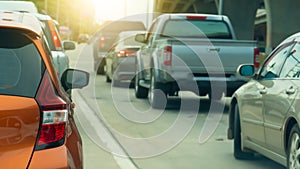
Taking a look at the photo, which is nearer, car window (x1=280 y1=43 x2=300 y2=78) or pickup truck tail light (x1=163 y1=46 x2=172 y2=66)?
car window (x1=280 y1=43 x2=300 y2=78)

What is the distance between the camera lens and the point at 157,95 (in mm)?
14273

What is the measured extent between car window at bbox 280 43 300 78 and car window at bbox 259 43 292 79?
0.14 metres

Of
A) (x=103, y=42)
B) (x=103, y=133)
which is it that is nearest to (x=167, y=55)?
(x=103, y=133)

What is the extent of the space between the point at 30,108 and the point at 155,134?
6810 millimetres

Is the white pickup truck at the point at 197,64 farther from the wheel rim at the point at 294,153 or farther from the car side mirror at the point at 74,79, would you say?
the car side mirror at the point at 74,79

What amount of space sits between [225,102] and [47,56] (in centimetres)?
1218

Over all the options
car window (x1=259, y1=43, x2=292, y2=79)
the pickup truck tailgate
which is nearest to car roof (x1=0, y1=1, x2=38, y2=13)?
the pickup truck tailgate

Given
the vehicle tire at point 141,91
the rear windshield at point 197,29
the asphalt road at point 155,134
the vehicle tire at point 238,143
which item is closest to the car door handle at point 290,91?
the asphalt road at point 155,134

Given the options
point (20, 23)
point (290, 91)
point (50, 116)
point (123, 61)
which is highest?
point (20, 23)

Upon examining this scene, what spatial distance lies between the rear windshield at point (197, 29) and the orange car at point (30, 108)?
10.7 meters

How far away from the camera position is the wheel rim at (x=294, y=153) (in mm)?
6309

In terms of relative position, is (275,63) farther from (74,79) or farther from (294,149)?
(74,79)

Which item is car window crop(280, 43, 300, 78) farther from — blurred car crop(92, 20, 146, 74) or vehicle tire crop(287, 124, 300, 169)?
blurred car crop(92, 20, 146, 74)

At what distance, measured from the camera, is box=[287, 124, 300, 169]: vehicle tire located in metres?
6.32
